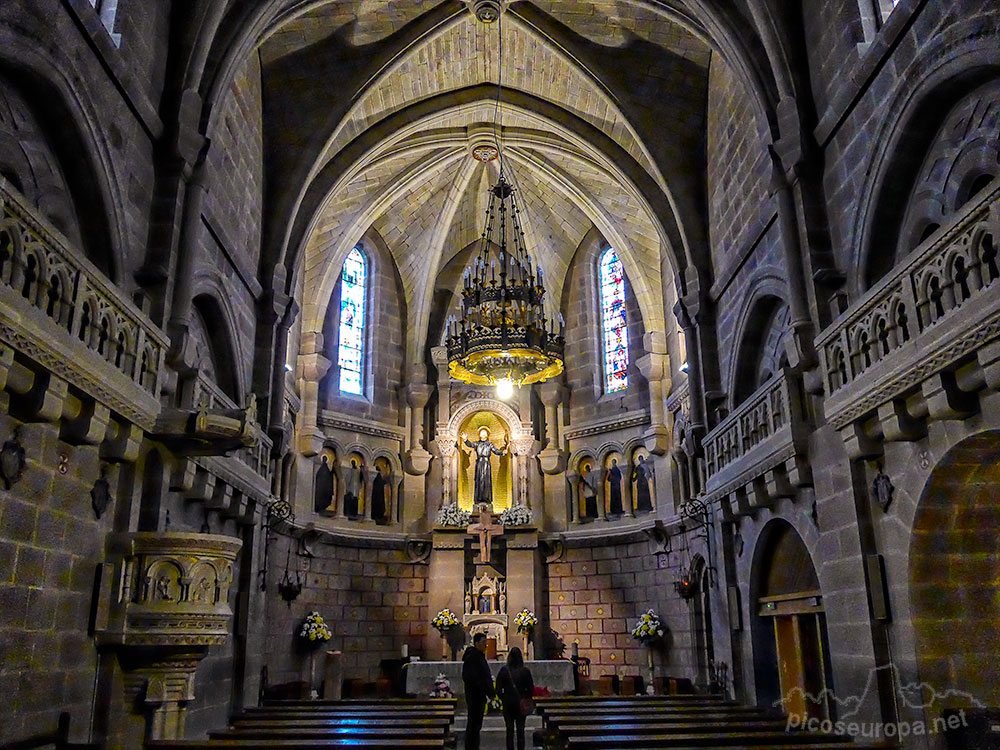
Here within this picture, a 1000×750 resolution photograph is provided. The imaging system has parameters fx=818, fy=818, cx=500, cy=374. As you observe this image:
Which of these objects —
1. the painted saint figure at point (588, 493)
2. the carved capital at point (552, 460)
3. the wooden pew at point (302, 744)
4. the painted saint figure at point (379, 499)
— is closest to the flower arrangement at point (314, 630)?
the painted saint figure at point (379, 499)

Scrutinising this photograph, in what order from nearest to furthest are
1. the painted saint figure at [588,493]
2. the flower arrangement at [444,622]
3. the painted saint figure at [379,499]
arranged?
1. the flower arrangement at [444,622]
2. the painted saint figure at [379,499]
3. the painted saint figure at [588,493]

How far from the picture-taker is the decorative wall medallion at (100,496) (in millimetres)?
8055

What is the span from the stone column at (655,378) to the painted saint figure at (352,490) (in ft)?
23.7

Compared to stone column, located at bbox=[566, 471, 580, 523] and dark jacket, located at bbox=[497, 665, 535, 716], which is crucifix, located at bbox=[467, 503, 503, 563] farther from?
dark jacket, located at bbox=[497, 665, 535, 716]

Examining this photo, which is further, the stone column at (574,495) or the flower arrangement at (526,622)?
the stone column at (574,495)

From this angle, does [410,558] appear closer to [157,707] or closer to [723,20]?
[157,707]

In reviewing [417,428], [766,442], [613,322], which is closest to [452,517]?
[417,428]

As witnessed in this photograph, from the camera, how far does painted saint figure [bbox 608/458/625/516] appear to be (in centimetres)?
2042

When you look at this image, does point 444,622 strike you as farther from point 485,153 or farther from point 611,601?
point 485,153

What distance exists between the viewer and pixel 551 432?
21.7 metres

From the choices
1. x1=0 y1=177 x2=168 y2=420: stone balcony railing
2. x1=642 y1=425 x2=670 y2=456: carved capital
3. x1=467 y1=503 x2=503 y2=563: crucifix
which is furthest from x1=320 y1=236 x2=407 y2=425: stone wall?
x1=0 y1=177 x2=168 y2=420: stone balcony railing

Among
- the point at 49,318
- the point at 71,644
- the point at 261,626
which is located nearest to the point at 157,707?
the point at 71,644

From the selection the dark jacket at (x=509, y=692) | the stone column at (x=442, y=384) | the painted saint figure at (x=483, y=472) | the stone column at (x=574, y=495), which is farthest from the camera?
the stone column at (x=442, y=384)

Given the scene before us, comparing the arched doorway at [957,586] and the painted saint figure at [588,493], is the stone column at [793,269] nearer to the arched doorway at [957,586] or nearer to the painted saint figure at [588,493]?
the arched doorway at [957,586]
